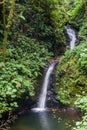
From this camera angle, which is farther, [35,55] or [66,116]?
[35,55]

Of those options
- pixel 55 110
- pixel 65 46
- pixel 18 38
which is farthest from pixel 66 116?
pixel 65 46

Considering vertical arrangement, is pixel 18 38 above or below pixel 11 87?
above

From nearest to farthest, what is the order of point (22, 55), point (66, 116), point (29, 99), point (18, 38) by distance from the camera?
1. point (66, 116)
2. point (29, 99)
3. point (22, 55)
4. point (18, 38)

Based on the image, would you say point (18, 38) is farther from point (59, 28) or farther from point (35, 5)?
point (59, 28)

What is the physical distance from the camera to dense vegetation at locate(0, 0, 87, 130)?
1221 centimetres

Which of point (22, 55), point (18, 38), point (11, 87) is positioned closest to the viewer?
point (11, 87)

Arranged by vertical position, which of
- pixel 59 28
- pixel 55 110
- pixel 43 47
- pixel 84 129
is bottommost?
pixel 84 129

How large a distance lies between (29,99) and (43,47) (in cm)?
561

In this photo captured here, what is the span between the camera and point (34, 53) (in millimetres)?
16375

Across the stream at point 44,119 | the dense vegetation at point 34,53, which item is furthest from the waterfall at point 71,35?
the stream at point 44,119

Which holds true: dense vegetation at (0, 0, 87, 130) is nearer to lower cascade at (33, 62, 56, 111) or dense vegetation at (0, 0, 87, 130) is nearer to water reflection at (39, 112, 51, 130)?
lower cascade at (33, 62, 56, 111)

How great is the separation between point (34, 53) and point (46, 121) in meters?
5.41

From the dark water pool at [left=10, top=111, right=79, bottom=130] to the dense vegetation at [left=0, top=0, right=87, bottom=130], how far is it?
0.84 m

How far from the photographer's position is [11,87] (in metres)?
11.5
